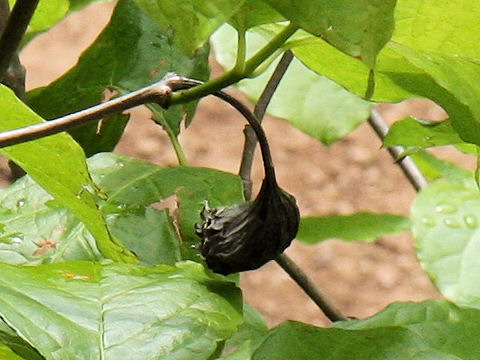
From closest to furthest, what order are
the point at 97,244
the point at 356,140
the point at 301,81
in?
the point at 97,244 → the point at 301,81 → the point at 356,140

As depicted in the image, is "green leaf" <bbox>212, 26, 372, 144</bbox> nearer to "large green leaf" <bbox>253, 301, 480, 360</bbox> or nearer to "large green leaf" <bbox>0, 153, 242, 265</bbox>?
"large green leaf" <bbox>0, 153, 242, 265</bbox>

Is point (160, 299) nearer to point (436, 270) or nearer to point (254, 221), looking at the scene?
point (254, 221)

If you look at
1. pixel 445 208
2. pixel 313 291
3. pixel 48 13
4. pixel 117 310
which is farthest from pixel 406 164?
pixel 117 310

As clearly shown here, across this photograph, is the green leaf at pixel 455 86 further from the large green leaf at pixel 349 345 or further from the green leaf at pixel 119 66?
the green leaf at pixel 119 66

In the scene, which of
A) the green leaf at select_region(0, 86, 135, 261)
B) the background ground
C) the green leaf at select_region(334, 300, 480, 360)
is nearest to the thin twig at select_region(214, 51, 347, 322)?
Result: the green leaf at select_region(334, 300, 480, 360)

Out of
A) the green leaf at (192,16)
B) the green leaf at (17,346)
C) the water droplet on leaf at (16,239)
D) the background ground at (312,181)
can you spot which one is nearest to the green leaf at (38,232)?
the water droplet on leaf at (16,239)

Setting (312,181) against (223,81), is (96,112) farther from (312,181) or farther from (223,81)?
(312,181)

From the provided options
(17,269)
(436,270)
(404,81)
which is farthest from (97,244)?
(436,270)
